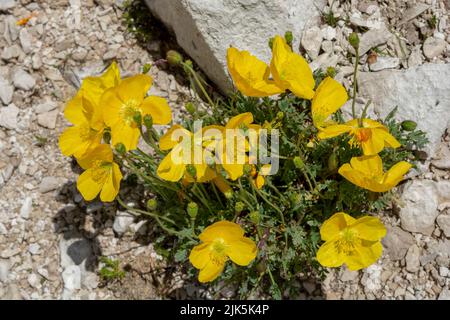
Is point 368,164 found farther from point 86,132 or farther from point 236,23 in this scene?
point 86,132

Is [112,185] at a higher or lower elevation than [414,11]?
lower

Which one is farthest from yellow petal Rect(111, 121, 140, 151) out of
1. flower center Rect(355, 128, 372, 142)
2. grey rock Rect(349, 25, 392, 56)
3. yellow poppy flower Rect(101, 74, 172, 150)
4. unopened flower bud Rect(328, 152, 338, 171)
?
grey rock Rect(349, 25, 392, 56)

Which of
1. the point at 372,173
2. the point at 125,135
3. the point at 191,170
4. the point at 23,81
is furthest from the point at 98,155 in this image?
the point at 23,81

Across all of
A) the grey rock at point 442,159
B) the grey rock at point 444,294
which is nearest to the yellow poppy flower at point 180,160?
the grey rock at point 442,159

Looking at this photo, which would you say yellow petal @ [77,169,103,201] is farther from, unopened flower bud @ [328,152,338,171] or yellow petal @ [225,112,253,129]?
unopened flower bud @ [328,152,338,171]

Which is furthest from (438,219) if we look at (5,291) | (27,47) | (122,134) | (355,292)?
(27,47)

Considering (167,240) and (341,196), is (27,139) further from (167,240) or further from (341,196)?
(341,196)
